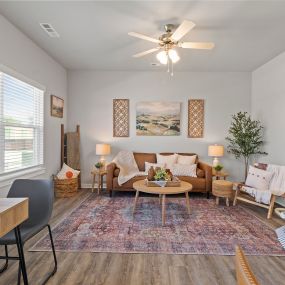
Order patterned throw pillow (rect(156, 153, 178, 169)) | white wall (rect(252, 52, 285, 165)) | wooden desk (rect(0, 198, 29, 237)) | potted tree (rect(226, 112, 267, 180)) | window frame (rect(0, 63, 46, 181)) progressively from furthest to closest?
patterned throw pillow (rect(156, 153, 178, 169))
potted tree (rect(226, 112, 267, 180))
white wall (rect(252, 52, 285, 165))
window frame (rect(0, 63, 46, 181))
wooden desk (rect(0, 198, 29, 237))

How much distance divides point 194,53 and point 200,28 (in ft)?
3.32

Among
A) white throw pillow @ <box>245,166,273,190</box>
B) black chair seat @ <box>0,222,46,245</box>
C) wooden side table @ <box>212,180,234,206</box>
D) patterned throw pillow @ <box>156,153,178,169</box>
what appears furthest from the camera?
patterned throw pillow @ <box>156,153,178,169</box>

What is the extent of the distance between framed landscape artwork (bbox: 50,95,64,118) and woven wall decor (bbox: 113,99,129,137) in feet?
3.96

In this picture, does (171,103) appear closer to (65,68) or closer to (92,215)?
(65,68)

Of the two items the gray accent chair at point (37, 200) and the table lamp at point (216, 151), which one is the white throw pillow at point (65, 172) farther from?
the table lamp at point (216, 151)

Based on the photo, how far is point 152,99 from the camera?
17.6ft

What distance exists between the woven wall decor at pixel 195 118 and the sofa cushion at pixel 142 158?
3.45ft

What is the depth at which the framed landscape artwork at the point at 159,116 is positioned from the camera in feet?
17.5

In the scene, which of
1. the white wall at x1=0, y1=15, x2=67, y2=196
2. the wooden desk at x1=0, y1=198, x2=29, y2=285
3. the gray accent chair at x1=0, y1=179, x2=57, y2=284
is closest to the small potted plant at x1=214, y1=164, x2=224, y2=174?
the white wall at x1=0, y1=15, x2=67, y2=196

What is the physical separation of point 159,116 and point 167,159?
1.08m

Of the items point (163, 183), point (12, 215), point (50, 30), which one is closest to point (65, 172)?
point (163, 183)

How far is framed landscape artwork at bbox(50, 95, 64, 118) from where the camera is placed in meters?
4.50

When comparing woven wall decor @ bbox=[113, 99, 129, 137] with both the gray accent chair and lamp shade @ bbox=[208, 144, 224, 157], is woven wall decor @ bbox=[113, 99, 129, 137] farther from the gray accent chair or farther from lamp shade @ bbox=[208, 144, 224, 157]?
the gray accent chair

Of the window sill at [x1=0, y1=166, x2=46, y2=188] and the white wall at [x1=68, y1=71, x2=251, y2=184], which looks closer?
the window sill at [x1=0, y1=166, x2=46, y2=188]
